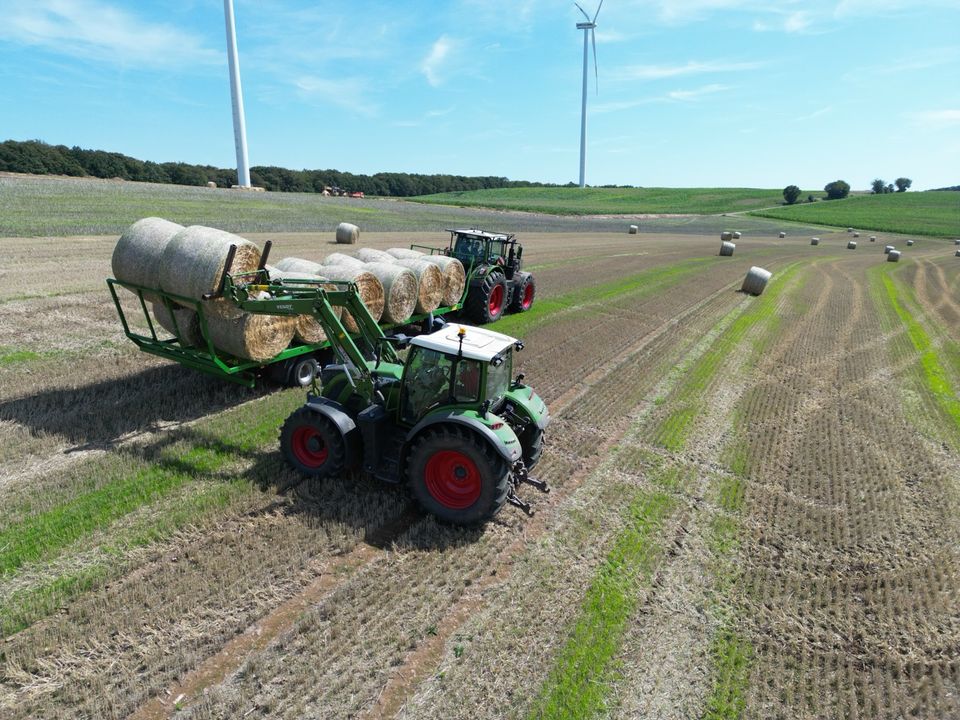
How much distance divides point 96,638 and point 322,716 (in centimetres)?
195

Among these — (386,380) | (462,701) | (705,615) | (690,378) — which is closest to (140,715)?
(462,701)

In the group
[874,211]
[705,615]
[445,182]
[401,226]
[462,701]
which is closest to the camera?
[462,701]

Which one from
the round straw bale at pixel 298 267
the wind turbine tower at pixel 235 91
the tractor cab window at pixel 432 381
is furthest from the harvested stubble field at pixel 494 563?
the wind turbine tower at pixel 235 91

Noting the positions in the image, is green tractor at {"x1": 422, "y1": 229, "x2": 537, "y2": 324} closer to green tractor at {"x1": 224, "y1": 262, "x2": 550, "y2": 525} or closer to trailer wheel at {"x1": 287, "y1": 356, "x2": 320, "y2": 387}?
trailer wheel at {"x1": 287, "y1": 356, "x2": 320, "y2": 387}

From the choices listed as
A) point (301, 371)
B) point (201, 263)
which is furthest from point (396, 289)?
point (201, 263)

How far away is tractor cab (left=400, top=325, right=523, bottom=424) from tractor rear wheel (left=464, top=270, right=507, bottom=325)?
764 centimetres

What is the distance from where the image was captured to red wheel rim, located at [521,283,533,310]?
52.9 ft

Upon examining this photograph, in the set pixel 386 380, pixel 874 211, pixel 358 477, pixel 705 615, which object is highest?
pixel 874 211

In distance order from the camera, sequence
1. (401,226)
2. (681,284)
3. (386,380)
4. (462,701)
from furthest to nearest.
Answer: (401,226)
(681,284)
(386,380)
(462,701)

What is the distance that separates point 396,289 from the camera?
38.3 ft

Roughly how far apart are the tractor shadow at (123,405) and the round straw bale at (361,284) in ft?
6.22

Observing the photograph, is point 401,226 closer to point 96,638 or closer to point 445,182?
point 96,638

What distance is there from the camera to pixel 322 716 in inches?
160

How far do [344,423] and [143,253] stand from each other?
461 centimetres
